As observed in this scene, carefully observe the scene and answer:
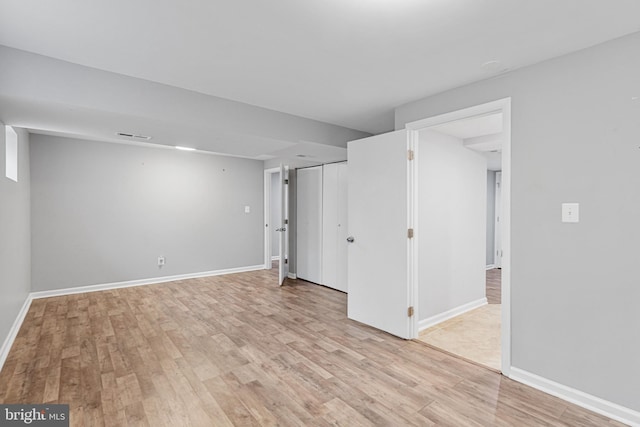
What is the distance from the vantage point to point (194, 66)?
2.43 m

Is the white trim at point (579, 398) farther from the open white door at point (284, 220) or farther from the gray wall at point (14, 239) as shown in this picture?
the gray wall at point (14, 239)

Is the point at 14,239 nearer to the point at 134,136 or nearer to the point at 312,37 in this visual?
the point at 134,136

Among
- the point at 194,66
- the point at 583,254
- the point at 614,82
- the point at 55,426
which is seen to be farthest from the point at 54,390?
the point at 614,82

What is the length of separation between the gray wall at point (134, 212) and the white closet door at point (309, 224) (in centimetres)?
137

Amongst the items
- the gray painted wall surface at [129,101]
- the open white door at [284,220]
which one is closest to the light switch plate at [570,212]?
the gray painted wall surface at [129,101]

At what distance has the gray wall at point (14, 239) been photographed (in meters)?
2.77

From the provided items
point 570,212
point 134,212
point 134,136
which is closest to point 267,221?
point 134,212

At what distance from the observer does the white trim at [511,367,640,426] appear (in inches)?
73.9

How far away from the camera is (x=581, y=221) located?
208 centimetres

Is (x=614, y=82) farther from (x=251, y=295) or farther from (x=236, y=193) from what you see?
(x=236, y=193)

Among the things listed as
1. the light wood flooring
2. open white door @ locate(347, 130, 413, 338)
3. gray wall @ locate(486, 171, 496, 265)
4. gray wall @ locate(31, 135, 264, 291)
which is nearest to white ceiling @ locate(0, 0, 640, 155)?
open white door @ locate(347, 130, 413, 338)

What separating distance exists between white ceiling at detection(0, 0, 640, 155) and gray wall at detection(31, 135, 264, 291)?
3.13 m

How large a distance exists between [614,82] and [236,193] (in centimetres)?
580

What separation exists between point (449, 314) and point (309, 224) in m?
2.77
